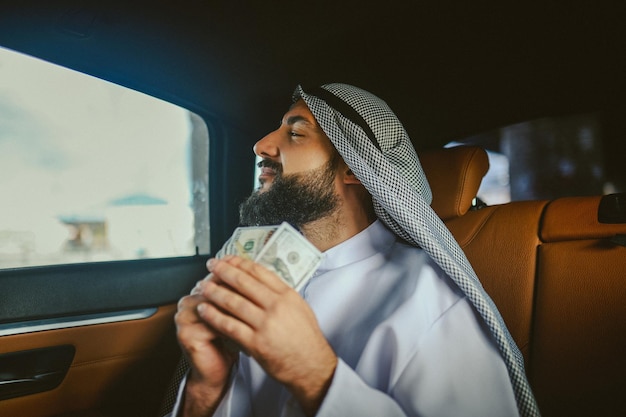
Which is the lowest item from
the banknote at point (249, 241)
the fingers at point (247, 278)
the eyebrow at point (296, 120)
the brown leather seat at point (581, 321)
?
the brown leather seat at point (581, 321)

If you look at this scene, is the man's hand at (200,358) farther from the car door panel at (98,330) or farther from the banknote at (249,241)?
the car door panel at (98,330)

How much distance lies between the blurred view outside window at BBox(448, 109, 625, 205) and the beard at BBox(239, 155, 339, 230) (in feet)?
16.1

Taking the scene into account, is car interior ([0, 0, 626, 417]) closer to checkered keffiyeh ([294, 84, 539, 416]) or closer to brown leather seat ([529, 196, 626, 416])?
brown leather seat ([529, 196, 626, 416])

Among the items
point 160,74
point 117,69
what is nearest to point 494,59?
point 160,74

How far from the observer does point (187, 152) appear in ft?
7.42

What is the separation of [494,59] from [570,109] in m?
0.70

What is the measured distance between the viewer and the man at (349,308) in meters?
0.88

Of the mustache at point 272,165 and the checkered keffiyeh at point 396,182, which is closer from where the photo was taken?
the checkered keffiyeh at point 396,182

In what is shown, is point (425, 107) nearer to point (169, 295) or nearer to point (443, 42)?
point (443, 42)

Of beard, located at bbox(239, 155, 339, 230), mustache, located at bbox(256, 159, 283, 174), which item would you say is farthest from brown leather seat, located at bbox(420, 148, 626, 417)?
mustache, located at bbox(256, 159, 283, 174)

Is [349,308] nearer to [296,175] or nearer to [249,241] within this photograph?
[249,241]

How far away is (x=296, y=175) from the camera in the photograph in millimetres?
1518

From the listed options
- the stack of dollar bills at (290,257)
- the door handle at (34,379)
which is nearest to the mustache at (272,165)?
the stack of dollar bills at (290,257)

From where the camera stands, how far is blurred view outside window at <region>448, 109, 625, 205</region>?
20.3ft
